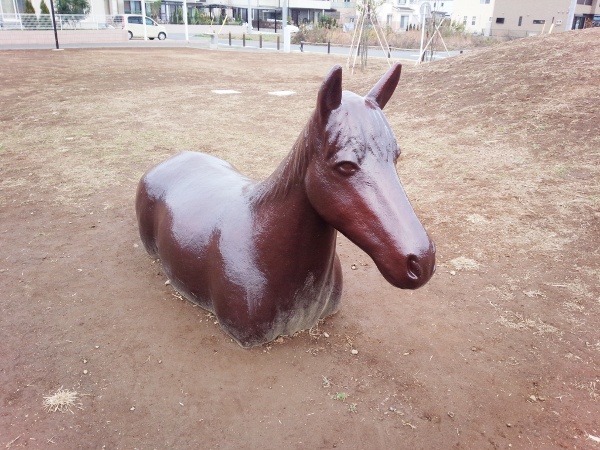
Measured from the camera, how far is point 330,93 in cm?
210

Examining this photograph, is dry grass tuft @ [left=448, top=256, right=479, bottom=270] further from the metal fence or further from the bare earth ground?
the metal fence

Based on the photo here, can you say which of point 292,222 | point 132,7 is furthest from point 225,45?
point 132,7

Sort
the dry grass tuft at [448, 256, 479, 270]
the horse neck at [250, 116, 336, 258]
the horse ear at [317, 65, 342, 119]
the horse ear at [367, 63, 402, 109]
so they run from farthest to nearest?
the dry grass tuft at [448, 256, 479, 270], the horse neck at [250, 116, 336, 258], the horse ear at [367, 63, 402, 109], the horse ear at [317, 65, 342, 119]

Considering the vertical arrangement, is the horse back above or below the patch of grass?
above

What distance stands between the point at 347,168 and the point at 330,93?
35 centimetres

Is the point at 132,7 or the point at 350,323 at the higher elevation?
the point at 132,7

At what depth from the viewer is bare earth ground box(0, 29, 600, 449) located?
277 cm

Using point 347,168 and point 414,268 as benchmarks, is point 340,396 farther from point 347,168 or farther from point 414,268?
point 347,168

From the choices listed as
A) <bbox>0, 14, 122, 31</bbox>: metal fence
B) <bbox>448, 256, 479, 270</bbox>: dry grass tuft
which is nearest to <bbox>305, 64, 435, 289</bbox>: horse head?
<bbox>448, 256, 479, 270</bbox>: dry grass tuft

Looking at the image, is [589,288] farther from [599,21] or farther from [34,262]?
[599,21]

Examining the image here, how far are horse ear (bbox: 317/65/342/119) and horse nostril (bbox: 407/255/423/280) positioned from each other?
771mm

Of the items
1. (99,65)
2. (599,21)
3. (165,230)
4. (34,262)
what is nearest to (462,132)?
(165,230)

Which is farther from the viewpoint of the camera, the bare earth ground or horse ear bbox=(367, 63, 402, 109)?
the bare earth ground

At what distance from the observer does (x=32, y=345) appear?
3.38 m
